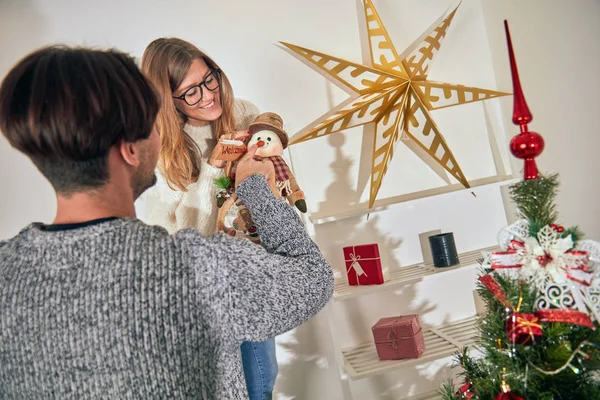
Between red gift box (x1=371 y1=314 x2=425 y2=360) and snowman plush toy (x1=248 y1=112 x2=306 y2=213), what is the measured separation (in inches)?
22.5

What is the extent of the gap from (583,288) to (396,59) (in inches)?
51.8

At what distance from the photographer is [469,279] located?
226 cm

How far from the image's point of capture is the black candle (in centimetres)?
198

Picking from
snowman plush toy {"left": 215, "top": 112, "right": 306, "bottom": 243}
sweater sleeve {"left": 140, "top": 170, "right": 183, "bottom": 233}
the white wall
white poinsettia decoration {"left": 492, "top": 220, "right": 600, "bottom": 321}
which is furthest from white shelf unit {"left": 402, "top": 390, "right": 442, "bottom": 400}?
white poinsettia decoration {"left": 492, "top": 220, "right": 600, "bottom": 321}

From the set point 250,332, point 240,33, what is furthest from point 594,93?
point 250,332

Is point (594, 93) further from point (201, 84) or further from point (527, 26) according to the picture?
point (201, 84)

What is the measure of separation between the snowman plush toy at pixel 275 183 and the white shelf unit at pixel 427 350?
0.64 metres

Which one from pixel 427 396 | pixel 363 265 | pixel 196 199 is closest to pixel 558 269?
pixel 363 265

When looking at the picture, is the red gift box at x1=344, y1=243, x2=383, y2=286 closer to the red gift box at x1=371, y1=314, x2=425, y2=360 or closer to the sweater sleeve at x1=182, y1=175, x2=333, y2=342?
the red gift box at x1=371, y1=314, x2=425, y2=360

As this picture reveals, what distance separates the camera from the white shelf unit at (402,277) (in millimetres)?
1876

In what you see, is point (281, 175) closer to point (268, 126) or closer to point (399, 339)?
point (268, 126)

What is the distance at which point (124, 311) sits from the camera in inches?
34.3

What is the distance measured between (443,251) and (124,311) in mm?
1373

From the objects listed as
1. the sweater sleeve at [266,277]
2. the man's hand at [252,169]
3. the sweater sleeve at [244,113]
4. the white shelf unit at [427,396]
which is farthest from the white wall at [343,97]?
the sweater sleeve at [266,277]
